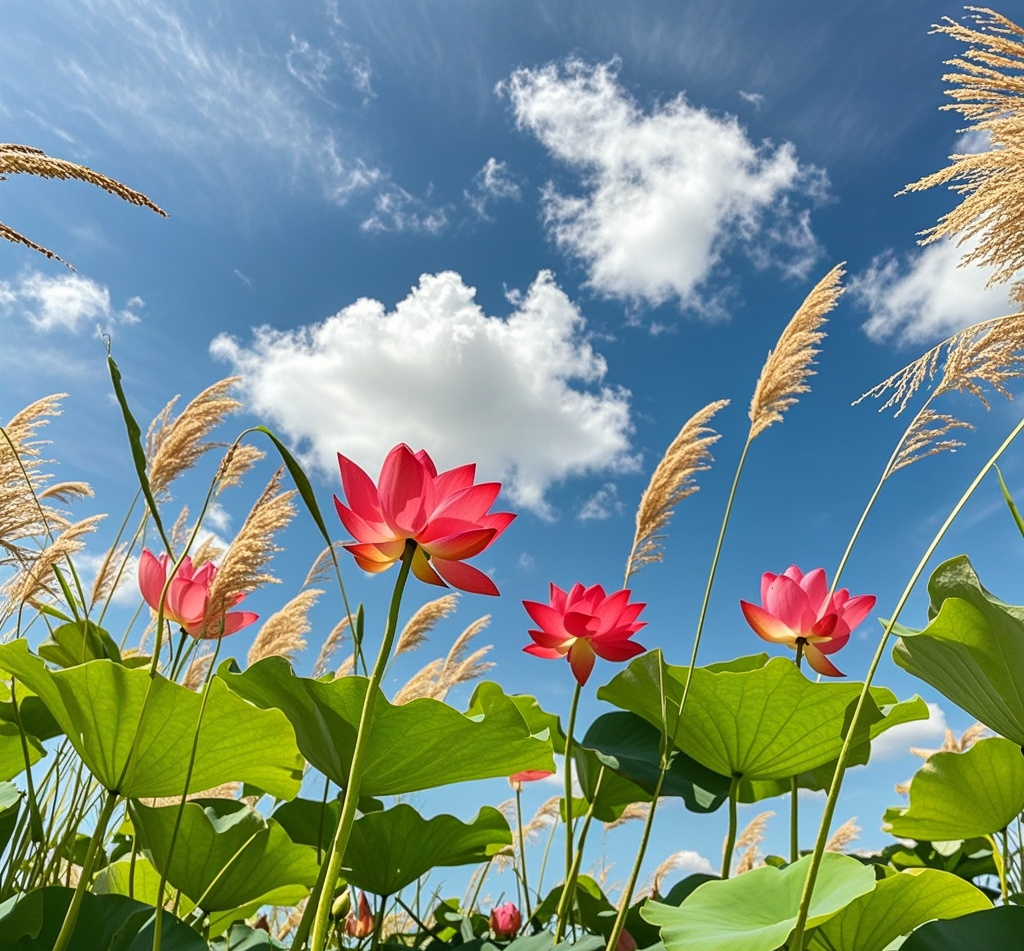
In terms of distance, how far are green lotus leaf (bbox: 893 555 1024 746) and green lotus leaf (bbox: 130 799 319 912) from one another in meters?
1.09

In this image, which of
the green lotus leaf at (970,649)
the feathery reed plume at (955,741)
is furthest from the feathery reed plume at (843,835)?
the green lotus leaf at (970,649)

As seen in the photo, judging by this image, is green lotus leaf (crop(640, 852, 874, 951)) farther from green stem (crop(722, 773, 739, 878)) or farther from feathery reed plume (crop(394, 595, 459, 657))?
feathery reed plume (crop(394, 595, 459, 657))

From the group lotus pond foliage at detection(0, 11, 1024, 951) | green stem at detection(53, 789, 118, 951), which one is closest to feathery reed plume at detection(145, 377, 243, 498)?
lotus pond foliage at detection(0, 11, 1024, 951)

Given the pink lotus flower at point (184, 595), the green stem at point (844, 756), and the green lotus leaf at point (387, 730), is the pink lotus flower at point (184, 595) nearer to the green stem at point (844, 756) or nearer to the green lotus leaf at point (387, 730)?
the green lotus leaf at point (387, 730)

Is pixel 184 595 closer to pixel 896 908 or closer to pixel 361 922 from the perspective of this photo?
pixel 361 922

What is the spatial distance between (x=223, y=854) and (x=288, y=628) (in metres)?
1.41

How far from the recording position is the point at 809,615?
1.67 metres

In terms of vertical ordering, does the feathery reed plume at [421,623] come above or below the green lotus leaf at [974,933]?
above

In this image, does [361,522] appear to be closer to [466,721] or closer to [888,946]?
[466,721]

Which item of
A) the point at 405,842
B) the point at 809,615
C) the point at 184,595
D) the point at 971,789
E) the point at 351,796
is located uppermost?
the point at 809,615

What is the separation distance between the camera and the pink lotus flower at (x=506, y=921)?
6.75 feet

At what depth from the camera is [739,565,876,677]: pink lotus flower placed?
1.67 meters

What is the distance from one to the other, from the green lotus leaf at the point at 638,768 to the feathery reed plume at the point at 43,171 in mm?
1394

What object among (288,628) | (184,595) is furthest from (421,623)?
(184,595)
